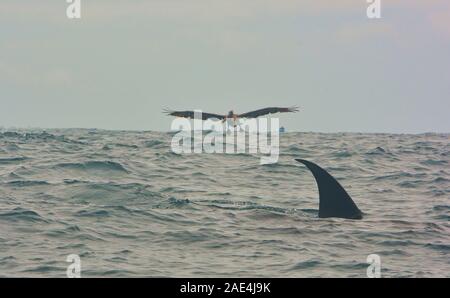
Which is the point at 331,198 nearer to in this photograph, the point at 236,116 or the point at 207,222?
the point at 207,222

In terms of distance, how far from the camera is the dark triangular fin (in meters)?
13.6

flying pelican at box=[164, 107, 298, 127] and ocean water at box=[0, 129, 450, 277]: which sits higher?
flying pelican at box=[164, 107, 298, 127]

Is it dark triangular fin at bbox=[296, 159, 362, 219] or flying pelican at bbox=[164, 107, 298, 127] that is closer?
dark triangular fin at bbox=[296, 159, 362, 219]

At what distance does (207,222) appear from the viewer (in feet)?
51.0

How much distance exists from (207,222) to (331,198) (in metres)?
2.74

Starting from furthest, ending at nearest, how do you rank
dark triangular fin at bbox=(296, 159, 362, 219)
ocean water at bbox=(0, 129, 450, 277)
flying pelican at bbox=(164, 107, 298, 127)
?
flying pelican at bbox=(164, 107, 298, 127)
dark triangular fin at bbox=(296, 159, 362, 219)
ocean water at bbox=(0, 129, 450, 277)

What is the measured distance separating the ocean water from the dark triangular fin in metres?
0.20

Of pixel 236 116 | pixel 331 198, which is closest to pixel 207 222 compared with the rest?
pixel 331 198

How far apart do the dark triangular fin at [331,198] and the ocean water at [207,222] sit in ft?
0.67

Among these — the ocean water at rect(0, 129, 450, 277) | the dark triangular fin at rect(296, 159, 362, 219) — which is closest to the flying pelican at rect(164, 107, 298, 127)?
the ocean water at rect(0, 129, 450, 277)

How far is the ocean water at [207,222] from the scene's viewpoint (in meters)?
11.9

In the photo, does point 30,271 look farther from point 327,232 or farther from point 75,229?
point 327,232

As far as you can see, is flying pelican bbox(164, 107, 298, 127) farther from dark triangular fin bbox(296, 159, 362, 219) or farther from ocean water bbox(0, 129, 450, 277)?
dark triangular fin bbox(296, 159, 362, 219)
